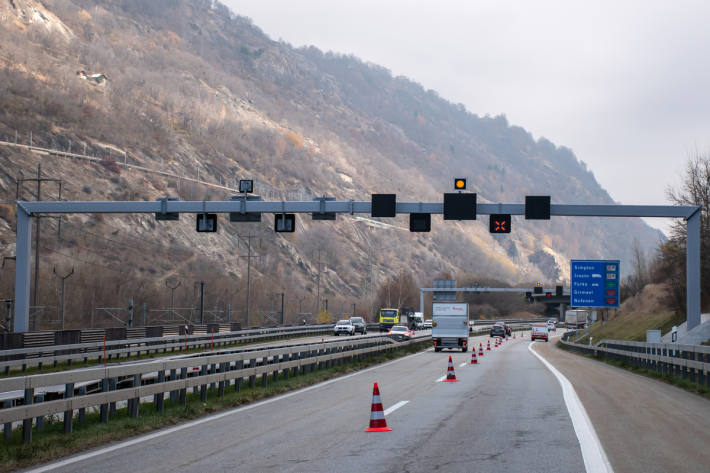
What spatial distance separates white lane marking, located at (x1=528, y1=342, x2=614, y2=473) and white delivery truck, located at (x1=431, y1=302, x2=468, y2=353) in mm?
29061

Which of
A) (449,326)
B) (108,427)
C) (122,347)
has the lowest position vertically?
(122,347)

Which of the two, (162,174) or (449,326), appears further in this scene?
(162,174)

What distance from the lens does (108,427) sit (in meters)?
11.8

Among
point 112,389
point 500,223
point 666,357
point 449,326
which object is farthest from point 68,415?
point 449,326

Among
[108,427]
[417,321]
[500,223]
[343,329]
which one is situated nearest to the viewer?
[108,427]

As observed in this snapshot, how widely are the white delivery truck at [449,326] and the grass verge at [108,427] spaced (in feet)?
93.6

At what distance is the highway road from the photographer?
912 centimetres

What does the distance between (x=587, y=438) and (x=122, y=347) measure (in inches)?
1186

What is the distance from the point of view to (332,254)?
129250mm

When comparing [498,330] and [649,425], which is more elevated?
[649,425]

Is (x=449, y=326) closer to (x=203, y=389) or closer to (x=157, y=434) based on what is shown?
(x=203, y=389)

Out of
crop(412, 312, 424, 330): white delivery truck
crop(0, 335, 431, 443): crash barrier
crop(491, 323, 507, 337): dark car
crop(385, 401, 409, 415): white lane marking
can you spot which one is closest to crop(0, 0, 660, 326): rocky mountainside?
crop(412, 312, 424, 330): white delivery truck

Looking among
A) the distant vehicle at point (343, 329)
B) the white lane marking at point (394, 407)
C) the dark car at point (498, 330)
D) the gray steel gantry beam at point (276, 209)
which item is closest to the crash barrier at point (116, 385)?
the white lane marking at point (394, 407)

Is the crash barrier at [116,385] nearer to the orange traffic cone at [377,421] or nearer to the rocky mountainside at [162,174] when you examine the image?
the orange traffic cone at [377,421]
